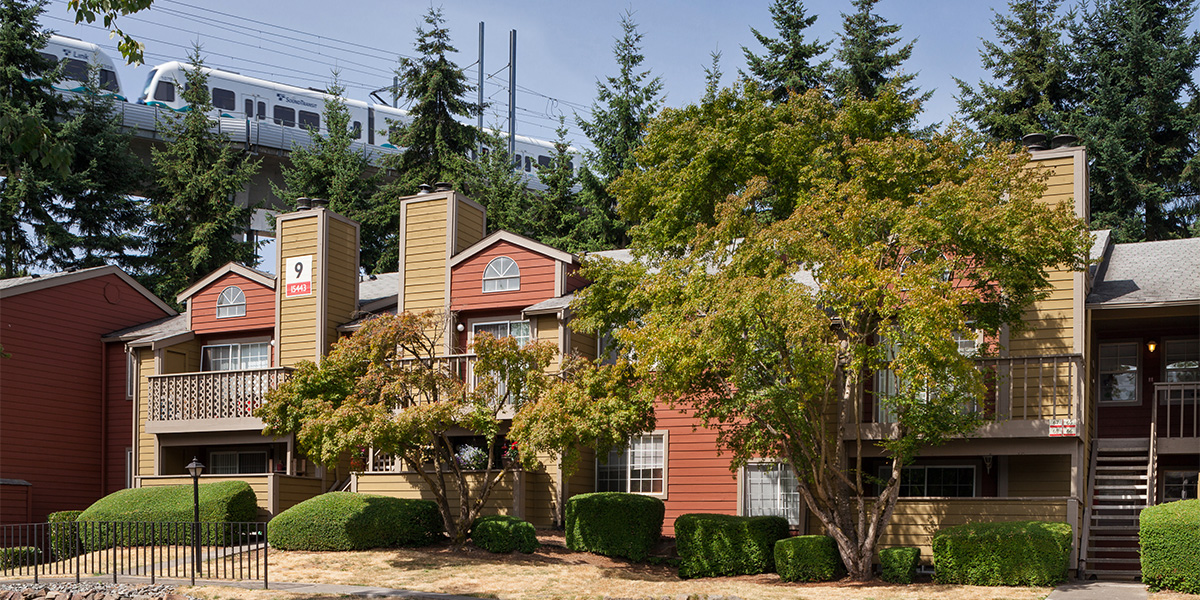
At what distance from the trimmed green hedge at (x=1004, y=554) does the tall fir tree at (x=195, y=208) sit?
28.4 m

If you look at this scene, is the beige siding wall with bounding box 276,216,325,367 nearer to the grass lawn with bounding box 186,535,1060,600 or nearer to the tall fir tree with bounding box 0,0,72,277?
the grass lawn with bounding box 186,535,1060,600

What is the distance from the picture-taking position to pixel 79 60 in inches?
1720

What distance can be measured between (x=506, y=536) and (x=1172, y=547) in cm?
1103

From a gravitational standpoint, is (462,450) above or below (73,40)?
below

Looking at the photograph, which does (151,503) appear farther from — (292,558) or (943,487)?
(943,487)

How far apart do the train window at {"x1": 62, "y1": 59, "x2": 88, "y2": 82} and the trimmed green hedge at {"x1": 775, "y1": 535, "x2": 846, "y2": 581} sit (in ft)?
117

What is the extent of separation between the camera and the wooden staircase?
18797 millimetres

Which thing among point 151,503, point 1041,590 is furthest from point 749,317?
point 151,503

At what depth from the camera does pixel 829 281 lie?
1764 cm

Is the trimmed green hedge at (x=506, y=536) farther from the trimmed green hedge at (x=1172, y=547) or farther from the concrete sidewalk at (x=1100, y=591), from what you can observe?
the trimmed green hedge at (x=1172, y=547)

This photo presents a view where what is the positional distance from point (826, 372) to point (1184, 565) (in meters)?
5.71

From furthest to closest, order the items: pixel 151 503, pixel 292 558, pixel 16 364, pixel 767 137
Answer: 1. pixel 16 364
2. pixel 151 503
3. pixel 767 137
4. pixel 292 558

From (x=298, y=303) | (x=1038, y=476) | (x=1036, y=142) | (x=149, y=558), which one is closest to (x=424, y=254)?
(x=298, y=303)

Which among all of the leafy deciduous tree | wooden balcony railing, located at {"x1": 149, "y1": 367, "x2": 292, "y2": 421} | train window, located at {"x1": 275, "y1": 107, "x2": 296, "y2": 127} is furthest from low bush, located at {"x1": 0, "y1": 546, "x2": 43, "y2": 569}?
train window, located at {"x1": 275, "y1": 107, "x2": 296, "y2": 127}
